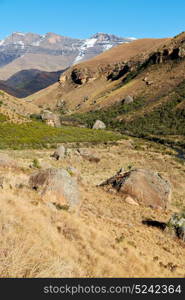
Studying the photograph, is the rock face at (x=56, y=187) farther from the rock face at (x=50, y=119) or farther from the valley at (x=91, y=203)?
the rock face at (x=50, y=119)

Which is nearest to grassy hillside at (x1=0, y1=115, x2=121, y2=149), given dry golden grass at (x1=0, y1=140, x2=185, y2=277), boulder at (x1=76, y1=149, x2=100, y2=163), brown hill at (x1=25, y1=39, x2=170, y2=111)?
boulder at (x1=76, y1=149, x2=100, y2=163)

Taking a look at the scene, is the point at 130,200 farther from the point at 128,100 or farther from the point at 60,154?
the point at 128,100

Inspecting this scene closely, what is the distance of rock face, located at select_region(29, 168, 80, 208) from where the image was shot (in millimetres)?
17516

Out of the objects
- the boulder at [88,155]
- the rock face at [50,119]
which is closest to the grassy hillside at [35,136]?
the boulder at [88,155]

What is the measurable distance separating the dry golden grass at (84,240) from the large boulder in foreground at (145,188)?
0.92 m

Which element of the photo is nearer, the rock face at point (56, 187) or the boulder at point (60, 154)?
A: the rock face at point (56, 187)

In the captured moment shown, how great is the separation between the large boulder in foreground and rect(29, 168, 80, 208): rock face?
679 cm

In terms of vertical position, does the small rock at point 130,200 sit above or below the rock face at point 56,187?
below

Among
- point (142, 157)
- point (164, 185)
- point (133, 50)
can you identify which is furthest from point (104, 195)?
point (133, 50)

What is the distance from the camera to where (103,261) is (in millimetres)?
10508

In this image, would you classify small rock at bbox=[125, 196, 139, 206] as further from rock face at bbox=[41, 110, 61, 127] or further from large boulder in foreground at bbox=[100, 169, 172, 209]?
rock face at bbox=[41, 110, 61, 127]

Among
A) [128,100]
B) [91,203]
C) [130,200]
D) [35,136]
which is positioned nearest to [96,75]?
[128,100]

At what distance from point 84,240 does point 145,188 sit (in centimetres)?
1384

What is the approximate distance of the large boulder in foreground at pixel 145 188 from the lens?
24594 millimetres
